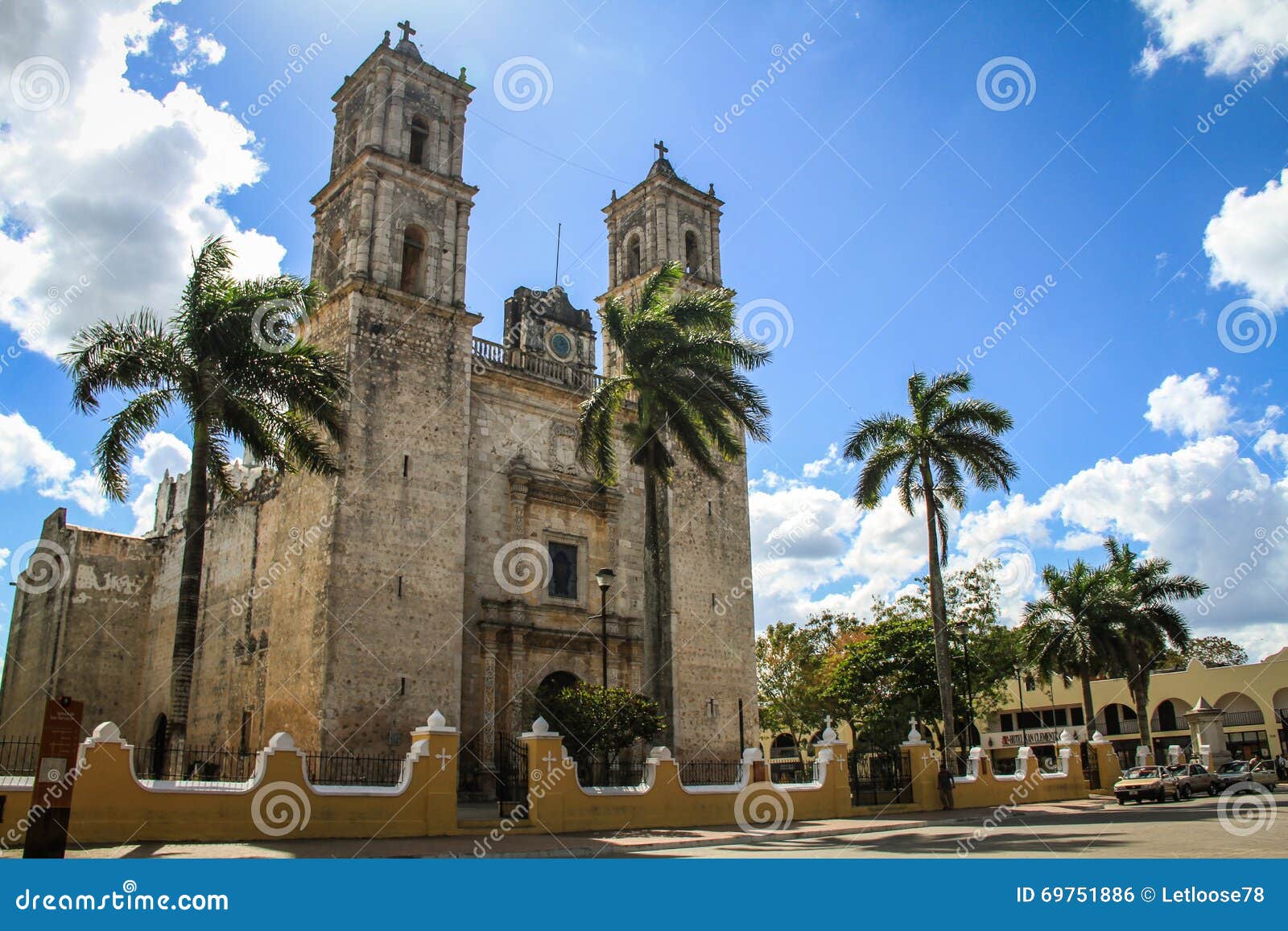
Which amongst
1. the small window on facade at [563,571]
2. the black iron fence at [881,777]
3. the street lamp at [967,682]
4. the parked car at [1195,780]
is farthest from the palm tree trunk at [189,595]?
the parked car at [1195,780]

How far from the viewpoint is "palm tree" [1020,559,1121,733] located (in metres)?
32.3

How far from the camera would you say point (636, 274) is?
2989 cm

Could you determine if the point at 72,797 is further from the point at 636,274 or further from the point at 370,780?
the point at 636,274

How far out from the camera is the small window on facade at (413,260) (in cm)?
2412

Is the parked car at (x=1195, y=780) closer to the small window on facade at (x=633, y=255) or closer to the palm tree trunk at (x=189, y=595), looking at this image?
the small window on facade at (x=633, y=255)

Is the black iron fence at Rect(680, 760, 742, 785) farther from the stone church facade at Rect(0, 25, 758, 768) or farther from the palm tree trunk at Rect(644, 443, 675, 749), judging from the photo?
the palm tree trunk at Rect(644, 443, 675, 749)

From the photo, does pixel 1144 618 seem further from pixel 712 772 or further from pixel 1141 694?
pixel 712 772

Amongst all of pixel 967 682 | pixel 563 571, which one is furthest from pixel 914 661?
pixel 563 571

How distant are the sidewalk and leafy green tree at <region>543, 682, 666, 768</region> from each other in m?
2.25

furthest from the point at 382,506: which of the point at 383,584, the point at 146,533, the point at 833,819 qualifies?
the point at 146,533

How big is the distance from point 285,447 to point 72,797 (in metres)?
6.67

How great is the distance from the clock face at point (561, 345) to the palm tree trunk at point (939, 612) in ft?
31.9

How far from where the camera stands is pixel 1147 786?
23750 millimetres

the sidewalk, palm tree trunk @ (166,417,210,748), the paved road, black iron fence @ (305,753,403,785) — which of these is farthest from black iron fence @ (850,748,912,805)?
palm tree trunk @ (166,417,210,748)
